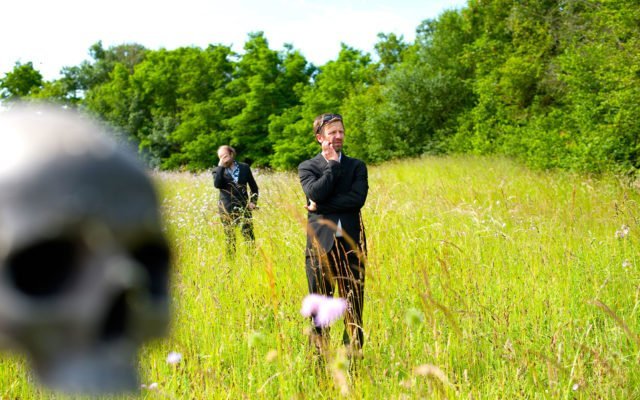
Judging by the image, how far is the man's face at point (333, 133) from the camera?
3.73 metres

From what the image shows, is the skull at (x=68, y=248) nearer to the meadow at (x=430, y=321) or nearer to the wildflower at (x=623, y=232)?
the meadow at (x=430, y=321)

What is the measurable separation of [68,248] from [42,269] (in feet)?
0.03

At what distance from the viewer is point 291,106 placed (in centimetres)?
3512

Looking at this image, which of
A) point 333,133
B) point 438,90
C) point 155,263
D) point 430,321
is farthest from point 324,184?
point 438,90

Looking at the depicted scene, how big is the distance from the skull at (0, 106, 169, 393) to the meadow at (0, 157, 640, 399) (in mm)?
1012

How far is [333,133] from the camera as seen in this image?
3744 millimetres

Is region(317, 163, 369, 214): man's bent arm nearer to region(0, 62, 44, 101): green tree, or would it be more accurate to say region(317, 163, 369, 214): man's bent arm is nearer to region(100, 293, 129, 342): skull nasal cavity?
region(0, 62, 44, 101): green tree

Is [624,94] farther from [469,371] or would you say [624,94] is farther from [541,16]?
[541,16]

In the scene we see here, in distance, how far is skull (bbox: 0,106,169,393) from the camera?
0.17 m

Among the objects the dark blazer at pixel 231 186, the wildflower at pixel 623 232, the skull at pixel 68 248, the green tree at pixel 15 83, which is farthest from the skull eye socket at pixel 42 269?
the dark blazer at pixel 231 186

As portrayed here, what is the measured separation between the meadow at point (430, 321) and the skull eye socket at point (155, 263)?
99 cm

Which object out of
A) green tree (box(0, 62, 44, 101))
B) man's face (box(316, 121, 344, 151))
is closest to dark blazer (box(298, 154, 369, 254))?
man's face (box(316, 121, 344, 151))

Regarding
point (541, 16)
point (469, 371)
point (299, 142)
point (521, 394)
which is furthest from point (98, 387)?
point (299, 142)

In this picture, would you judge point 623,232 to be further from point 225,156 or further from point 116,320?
point 116,320
